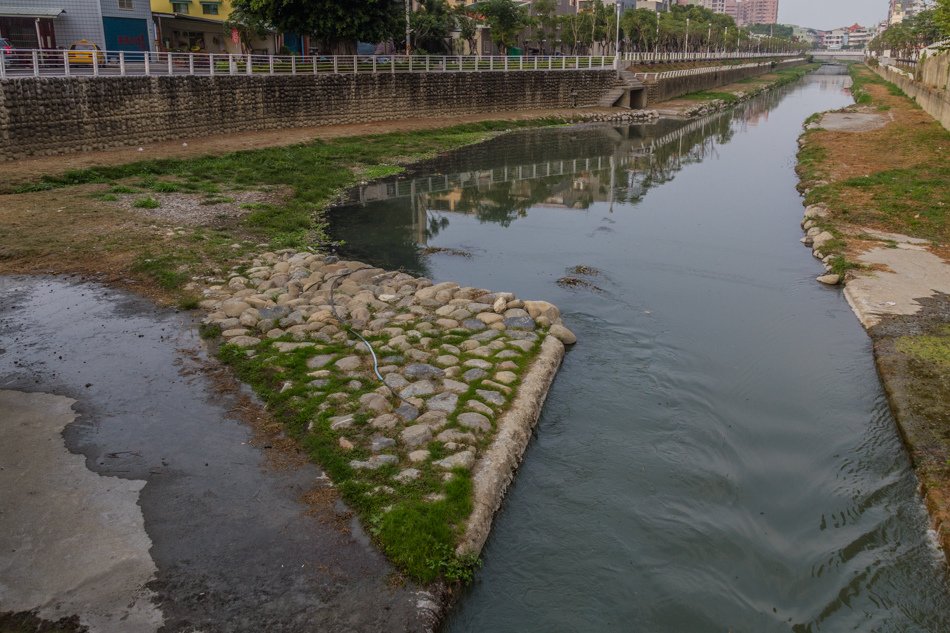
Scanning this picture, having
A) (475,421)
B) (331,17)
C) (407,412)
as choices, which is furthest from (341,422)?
(331,17)

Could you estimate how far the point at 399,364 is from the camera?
352 inches

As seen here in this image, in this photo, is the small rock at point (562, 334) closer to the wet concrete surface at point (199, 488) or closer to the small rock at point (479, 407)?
the small rock at point (479, 407)

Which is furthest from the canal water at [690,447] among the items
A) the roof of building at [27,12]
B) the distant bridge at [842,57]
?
the distant bridge at [842,57]

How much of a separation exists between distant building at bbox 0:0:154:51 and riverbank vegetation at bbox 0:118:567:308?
14814mm

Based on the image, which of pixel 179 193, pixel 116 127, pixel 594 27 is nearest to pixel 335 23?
pixel 116 127

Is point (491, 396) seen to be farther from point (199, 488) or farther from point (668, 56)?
point (668, 56)

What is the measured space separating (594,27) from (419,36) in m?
22.8

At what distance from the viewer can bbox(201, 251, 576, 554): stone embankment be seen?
689 centimetres

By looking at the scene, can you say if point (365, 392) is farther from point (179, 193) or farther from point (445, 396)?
point (179, 193)

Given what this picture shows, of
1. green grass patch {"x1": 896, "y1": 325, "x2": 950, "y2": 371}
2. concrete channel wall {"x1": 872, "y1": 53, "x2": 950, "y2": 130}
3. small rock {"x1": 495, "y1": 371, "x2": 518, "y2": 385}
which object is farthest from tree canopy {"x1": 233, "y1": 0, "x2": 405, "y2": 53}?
green grass patch {"x1": 896, "y1": 325, "x2": 950, "y2": 371}

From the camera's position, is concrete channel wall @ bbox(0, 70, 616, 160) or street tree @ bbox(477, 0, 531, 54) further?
street tree @ bbox(477, 0, 531, 54)

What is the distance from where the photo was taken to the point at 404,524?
6.01 m

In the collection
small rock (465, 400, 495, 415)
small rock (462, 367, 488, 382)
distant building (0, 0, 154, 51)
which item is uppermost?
distant building (0, 0, 154, 51)

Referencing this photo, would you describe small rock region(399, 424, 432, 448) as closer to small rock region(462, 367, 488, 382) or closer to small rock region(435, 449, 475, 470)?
small rock region(435, 449, 475, 470)
